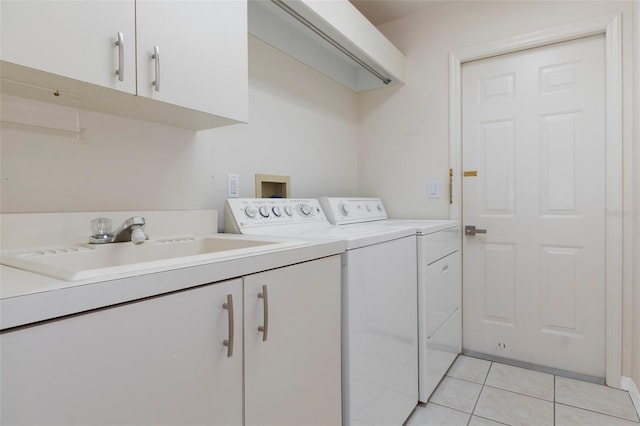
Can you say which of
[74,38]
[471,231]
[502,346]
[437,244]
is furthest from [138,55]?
[502,346]

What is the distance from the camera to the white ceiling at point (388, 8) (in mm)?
2430

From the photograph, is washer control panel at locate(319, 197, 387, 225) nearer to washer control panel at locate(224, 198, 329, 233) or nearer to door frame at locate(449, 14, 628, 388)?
washer control panel at locate(224, 198, 329, 233)

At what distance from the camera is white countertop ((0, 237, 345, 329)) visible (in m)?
0.53

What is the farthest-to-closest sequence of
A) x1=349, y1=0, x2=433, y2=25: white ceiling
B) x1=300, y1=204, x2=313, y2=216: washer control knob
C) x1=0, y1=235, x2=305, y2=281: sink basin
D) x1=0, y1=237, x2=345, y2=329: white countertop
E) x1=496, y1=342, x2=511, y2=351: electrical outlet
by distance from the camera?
x1=349, y1=0, x2=433, y2=25: white ceiling
x1=496, y1=342, x2=511, y2=351: electrical outlet
x1=300, y1=204, x2=313, y2=216: washer control knob
x1=0, y1=235, x2=305, y2=281: sink basin
x1=0, y1=237, x2=345, y2=329: white countertop

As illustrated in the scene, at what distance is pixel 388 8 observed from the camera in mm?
2500

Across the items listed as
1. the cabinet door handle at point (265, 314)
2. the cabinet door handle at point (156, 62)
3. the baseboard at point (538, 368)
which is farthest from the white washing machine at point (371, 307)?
the baseboard at point (538, 368)

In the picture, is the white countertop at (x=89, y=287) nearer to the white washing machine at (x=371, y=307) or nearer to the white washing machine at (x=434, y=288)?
the white washing machine at (x=371, y=307)

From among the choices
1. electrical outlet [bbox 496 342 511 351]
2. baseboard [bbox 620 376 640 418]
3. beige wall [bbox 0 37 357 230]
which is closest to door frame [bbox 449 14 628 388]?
baseboard [bbox 620 376 640 418]

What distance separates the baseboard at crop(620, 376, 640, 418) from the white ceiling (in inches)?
103

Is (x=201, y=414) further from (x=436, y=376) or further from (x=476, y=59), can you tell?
(x=476, y=59)

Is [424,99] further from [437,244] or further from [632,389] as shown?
[632,389]

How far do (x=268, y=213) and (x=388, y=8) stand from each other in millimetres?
1838

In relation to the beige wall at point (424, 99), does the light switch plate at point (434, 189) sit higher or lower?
lower

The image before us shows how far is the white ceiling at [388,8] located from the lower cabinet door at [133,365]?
7.67 feet
